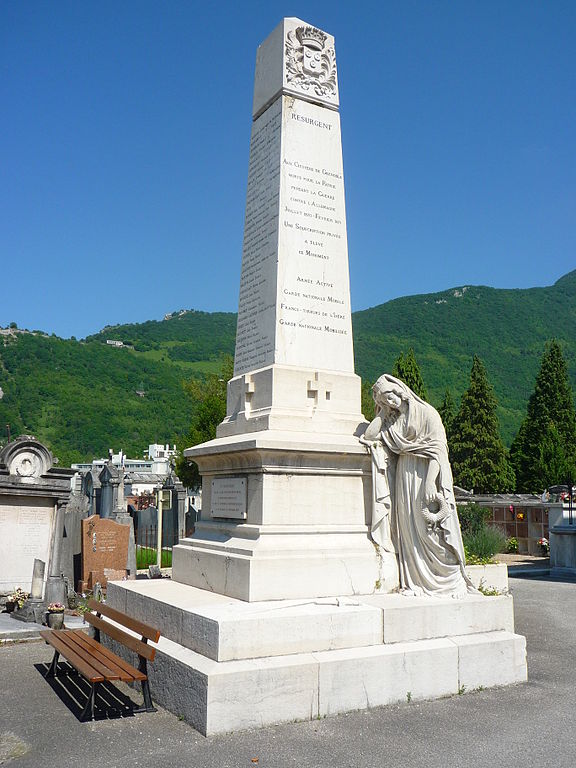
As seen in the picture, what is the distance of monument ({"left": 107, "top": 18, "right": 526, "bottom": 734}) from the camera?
5574 mm

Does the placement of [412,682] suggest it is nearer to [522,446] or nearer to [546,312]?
[522,446]

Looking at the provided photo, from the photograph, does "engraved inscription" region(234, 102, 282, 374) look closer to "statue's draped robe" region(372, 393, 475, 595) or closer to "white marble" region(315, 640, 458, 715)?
"statue's draped robe" region(372, 393, 475, 595)

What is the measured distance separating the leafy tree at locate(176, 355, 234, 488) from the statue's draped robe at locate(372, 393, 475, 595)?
19892mm

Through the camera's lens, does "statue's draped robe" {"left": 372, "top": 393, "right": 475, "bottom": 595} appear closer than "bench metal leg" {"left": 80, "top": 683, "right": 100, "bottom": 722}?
No

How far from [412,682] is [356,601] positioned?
0.85 metres

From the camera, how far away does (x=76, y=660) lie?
590 cm

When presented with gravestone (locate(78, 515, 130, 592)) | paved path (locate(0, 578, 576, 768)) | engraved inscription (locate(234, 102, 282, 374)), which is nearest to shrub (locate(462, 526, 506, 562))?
gravestone (locate(78, 515, 130, 592))

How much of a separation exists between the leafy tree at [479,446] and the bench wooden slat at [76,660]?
3804 cm

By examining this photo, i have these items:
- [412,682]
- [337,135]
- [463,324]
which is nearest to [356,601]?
[412,682]

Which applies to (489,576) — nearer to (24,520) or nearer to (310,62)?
(310,62)

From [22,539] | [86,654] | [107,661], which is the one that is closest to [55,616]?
[22,539]

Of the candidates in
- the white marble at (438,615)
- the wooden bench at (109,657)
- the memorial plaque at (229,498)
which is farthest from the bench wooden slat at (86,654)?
the white marble at (438,615)

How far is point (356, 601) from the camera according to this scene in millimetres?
6453

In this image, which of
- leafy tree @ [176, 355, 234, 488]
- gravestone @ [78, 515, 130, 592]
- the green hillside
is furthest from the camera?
the green hillside
